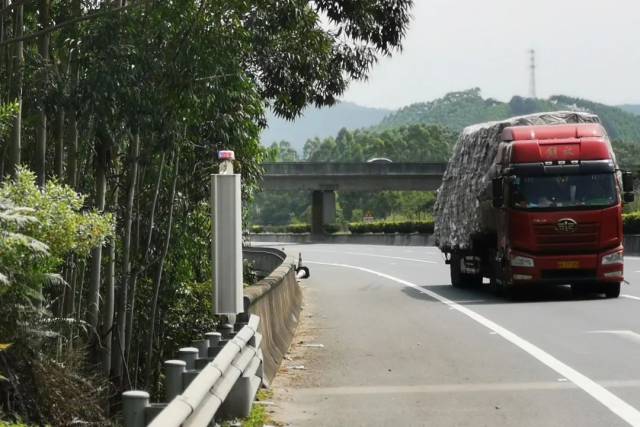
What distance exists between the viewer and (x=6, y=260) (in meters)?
8.02

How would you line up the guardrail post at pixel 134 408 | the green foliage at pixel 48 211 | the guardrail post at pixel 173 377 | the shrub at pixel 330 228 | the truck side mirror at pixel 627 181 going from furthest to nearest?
the shrub at pixel 330 228 → the truck side mirror at pixel 627 181 → the green foliage at pixel 48 211 → the guardrail post at pixel 173 377 → the guardrail post at pixel 134 408

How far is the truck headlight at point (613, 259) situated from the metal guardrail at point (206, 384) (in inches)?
485

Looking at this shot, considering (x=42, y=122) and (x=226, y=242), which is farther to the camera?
(x=42, y=122)

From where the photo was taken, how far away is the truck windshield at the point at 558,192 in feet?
71.4

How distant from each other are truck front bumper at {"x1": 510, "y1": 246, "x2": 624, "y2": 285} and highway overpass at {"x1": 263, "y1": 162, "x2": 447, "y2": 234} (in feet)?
230

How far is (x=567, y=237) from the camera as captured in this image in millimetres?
21828

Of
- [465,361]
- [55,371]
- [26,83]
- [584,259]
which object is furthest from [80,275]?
[584,259]

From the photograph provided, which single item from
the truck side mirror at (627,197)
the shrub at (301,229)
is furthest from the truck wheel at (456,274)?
the shrub at (301,229)

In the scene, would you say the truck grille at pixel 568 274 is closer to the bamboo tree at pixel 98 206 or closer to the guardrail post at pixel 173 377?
the bamboo tree at pixel 98 206

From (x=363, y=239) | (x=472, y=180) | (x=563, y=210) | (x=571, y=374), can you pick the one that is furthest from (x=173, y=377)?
(x=363, y=239)

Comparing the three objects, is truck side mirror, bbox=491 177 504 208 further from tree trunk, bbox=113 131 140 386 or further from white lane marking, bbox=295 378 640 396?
white lane marking, bbox=295 378 640 396

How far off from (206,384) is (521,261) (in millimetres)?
15769

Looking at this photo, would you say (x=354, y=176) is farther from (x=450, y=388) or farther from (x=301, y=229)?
(x=450, y=388)

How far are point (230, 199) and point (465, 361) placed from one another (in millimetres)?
3892
